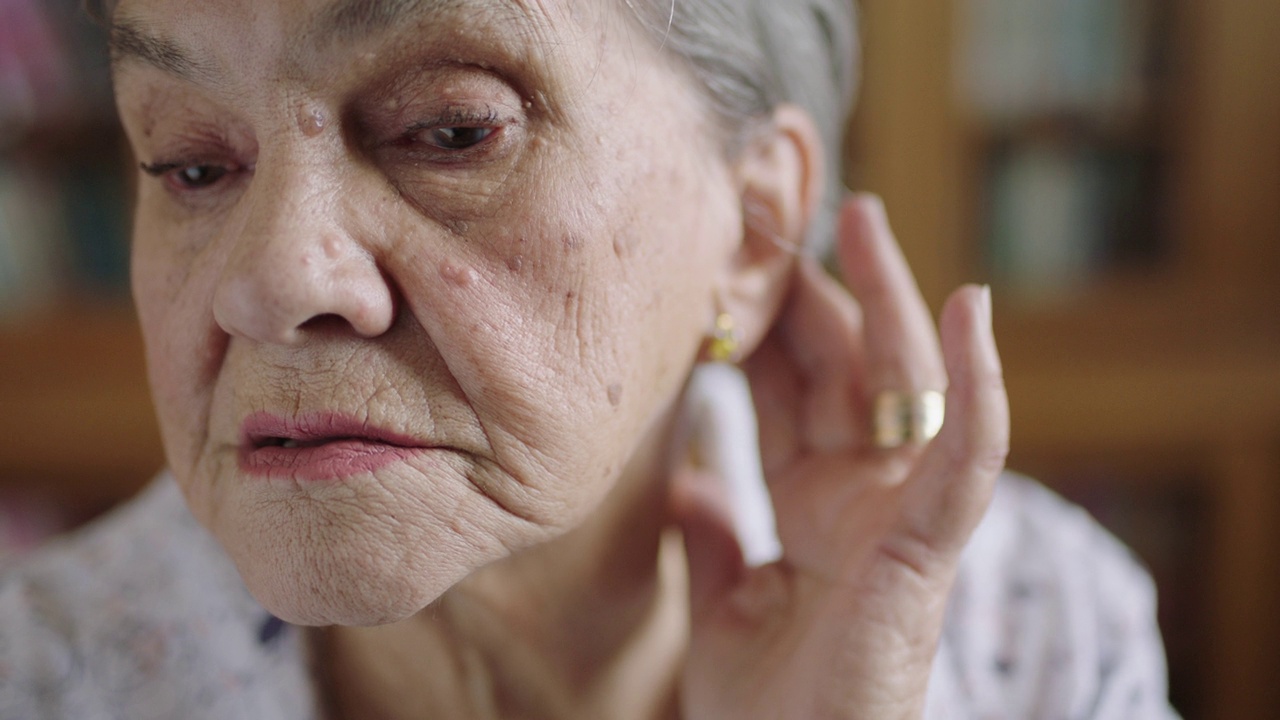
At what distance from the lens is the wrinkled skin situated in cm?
66

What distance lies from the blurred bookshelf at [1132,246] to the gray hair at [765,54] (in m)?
0.98

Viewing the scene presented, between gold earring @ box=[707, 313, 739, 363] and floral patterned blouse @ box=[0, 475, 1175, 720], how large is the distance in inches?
16.3

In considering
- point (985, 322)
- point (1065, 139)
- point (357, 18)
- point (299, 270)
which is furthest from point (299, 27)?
point (1065, 139)

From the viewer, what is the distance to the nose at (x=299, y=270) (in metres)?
0.64

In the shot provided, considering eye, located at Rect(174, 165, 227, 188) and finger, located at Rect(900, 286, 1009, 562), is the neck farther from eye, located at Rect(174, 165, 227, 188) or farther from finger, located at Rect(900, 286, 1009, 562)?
eye, located at Rect(174, 165, 227, 188)

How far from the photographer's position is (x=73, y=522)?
7.83 ft

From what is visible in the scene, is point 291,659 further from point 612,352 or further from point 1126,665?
point 1126,665

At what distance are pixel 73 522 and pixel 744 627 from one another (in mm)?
2070

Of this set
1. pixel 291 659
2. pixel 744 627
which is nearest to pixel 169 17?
pixel 291 659

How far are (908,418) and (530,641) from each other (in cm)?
45

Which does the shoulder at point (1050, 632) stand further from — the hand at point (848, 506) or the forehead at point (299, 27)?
the forehead at point (299, 27)

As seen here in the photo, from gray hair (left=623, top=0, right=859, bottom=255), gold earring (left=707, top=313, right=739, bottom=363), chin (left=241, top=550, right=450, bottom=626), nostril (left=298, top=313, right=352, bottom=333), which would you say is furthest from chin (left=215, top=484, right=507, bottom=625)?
gray hair (left=623, top=0, right=859, bottom=255)

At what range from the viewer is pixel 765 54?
3.07 feet

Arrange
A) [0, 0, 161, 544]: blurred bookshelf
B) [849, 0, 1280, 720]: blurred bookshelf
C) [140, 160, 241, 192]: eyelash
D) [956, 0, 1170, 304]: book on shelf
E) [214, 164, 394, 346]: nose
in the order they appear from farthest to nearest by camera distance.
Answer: [0, 0, 161, 544]: blurred bookshelf → [956, 0, 1170, 304]: book on shelf → [849, 0, 1280, 720]: blurred bookshelf → [140, 160, 241, 192]: eyelash → [214, 164, 394, 346]: nose
